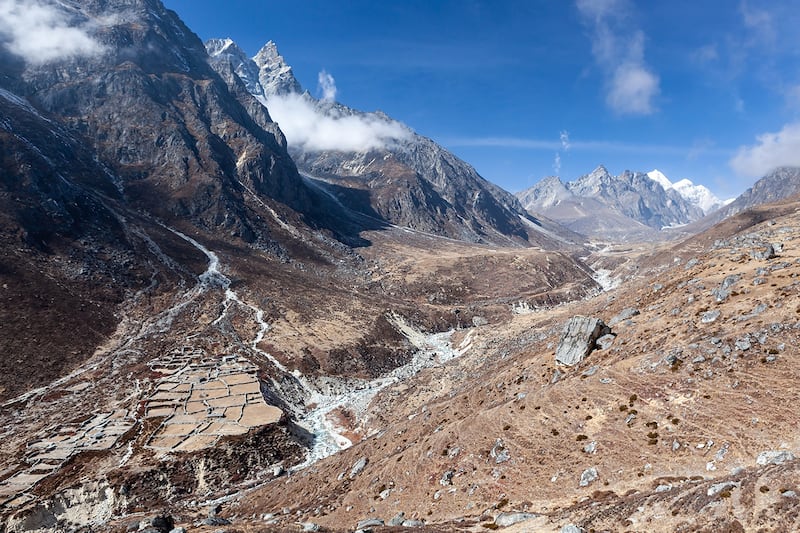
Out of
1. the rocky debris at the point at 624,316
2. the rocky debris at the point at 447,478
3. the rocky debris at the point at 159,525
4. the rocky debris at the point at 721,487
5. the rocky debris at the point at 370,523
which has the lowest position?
the rocky debris at the point at 370,523

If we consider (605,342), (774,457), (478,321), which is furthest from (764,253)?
(478,321)

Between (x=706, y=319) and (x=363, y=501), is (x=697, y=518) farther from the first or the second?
(x=363, y=501)

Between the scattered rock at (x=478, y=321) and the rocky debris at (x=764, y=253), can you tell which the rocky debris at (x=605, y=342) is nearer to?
the rocky debris at (x=764, y=253)

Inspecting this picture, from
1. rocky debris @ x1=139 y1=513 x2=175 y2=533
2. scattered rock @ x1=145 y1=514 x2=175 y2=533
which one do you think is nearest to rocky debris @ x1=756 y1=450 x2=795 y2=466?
rocky debris @ x1=139 y1=513 x2=175 y2=533

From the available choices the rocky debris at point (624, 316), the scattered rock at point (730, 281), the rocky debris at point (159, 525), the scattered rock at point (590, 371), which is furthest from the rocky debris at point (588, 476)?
the rocky debris at point (159, 525)

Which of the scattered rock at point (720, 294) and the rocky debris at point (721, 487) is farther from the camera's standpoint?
the scattered rock at point (720, 294)

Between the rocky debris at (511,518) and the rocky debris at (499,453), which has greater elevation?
the rocky debris at (499,453)
